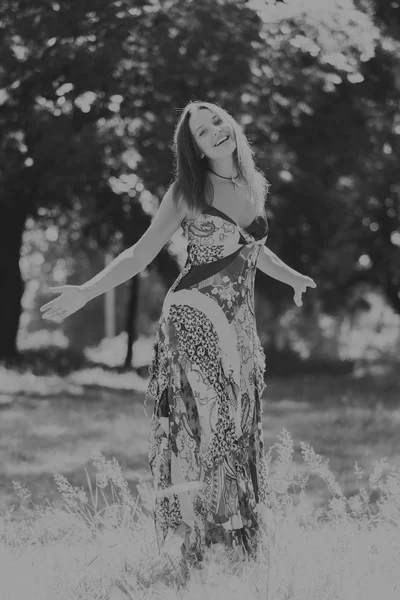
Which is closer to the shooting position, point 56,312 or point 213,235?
point 56,312

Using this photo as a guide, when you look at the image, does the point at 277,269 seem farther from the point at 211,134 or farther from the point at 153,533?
the point at 153,533

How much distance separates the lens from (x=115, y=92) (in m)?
9.89

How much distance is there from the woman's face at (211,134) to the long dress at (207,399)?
25 cm

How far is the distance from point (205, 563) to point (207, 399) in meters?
0.64

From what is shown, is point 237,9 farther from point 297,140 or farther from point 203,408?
point 297,140

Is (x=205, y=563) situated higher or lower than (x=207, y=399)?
lower

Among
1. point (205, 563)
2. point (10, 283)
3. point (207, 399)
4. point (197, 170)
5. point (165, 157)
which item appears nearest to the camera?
point (205, 563)

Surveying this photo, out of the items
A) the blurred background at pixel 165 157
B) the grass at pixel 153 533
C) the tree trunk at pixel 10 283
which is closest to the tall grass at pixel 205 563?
the grass at pixel 153 533

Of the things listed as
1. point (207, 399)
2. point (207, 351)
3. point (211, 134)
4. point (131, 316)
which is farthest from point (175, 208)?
point (131, 316)

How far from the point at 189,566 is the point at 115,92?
24.3ft

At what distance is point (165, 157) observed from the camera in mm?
11938

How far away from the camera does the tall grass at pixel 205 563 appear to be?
119 inches

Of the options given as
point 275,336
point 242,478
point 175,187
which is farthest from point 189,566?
point 275,336

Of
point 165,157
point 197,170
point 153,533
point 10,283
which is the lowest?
point 10,283
